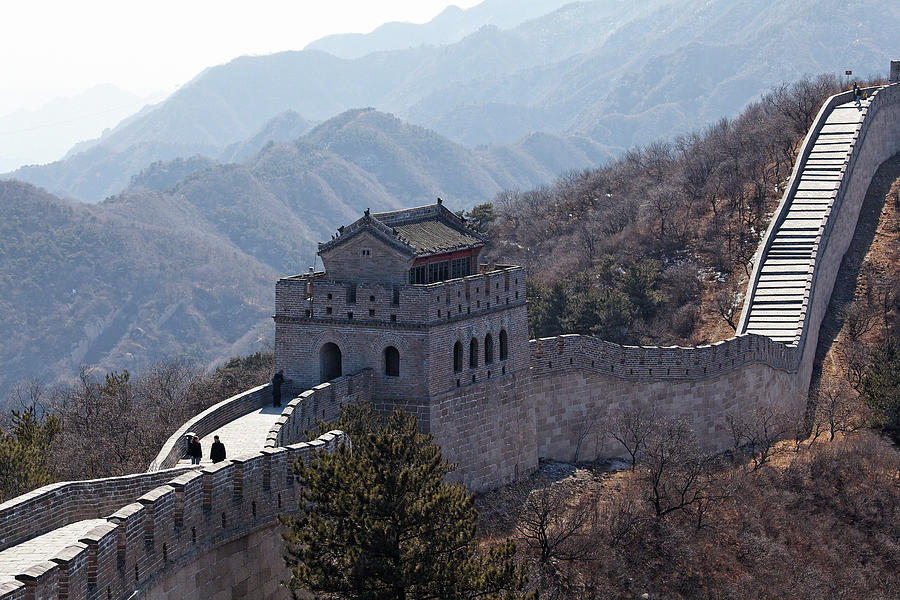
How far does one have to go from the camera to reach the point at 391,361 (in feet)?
97.3

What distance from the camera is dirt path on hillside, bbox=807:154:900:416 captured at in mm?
45978

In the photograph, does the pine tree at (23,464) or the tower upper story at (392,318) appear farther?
the tower upper story at (392,318)

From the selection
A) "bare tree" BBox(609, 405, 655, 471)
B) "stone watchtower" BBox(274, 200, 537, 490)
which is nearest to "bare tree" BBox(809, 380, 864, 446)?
"bare tree" BBox(609, 405, 655, 471)

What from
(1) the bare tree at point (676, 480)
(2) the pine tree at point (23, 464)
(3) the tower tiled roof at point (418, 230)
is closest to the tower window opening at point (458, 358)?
(3) the tower tiled roof at point (418, 230)

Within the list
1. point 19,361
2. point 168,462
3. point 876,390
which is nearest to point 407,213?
point 168,462

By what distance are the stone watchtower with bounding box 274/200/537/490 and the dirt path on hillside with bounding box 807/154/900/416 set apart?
1379 centimetres

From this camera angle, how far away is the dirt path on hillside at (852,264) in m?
46.0

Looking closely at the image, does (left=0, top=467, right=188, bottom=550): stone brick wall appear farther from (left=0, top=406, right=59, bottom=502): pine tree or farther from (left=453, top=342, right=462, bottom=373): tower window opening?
(left=453, top=342, right=462, bottom=373): tower window opening

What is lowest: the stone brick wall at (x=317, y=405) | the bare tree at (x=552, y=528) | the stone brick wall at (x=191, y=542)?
the bare tree at (x=552, y=528)

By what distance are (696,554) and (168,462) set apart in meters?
12.7

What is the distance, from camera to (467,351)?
1196 inches

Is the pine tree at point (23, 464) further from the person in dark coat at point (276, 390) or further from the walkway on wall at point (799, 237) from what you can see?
the walkway on wall at point (799, 237)

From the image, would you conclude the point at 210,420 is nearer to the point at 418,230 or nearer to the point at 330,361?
the point at 330,361

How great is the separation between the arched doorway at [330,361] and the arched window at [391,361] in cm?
115
